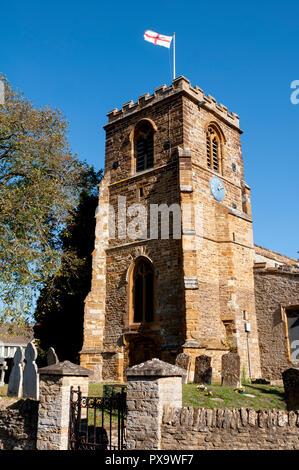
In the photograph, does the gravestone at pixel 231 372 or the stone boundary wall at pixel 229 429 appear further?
the gravestone at pixel 231 372

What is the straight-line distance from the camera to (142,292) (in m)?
18.2

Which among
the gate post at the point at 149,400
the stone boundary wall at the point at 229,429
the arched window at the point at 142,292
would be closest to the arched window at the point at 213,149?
the arched window at the point at 142,292

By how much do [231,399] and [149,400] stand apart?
17.4 feet

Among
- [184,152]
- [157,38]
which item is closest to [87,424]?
[184,152]

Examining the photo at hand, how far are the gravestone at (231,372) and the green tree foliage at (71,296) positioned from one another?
947 centimetres

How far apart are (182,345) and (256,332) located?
4941 millimetres

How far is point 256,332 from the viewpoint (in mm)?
18328

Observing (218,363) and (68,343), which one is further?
(68,343)

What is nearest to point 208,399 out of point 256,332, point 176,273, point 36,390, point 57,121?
point 36,390

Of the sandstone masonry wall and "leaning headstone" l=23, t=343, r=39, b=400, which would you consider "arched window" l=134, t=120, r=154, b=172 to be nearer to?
the sandstone masonry wall

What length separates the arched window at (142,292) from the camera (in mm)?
17797

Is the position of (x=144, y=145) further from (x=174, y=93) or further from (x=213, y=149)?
(x=213, y=149)

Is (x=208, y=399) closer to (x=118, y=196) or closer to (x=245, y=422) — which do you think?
(x=245, y=422)

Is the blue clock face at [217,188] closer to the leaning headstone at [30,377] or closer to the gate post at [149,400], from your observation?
the leaning headstone at [30,377]
